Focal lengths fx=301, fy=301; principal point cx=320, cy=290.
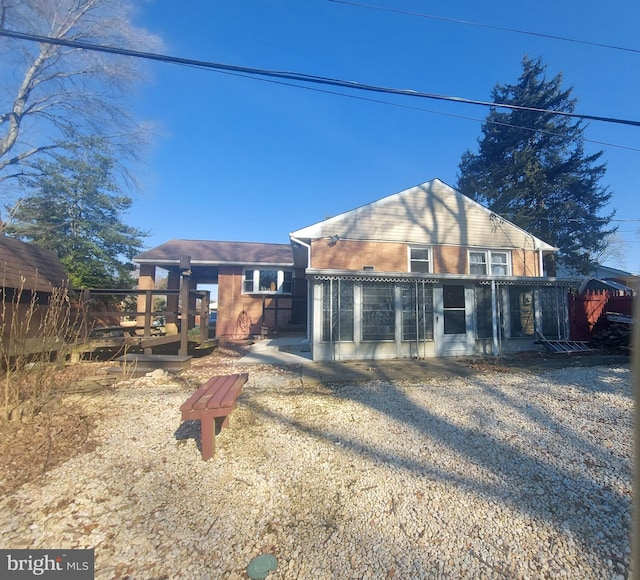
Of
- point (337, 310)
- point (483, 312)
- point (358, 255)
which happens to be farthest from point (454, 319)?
point (358, 255)

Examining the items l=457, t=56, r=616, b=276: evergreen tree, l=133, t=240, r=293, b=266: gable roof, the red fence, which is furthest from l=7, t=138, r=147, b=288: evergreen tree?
l=457, t=56, r=616, b=276: evergreen tree

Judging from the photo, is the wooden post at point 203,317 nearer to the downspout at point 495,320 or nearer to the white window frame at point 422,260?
the white window frame at point 422,260

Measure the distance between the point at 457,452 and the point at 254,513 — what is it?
2166 mm

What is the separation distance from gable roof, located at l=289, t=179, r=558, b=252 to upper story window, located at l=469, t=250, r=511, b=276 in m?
0.36

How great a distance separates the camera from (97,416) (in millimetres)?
4000

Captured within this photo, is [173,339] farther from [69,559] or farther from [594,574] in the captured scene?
[594,574]

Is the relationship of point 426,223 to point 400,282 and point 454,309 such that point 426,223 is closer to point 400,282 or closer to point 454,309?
point 454,309

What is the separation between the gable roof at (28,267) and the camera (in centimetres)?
604

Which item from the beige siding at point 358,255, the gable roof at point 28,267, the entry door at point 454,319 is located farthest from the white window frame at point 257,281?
the entry door at point 454,319

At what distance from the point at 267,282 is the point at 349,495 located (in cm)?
1272

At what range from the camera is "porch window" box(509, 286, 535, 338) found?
10055 millimetres

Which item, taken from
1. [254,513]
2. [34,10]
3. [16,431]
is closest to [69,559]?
[254,513]

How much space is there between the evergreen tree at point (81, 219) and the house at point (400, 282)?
450cm

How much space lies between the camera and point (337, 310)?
880 cm
